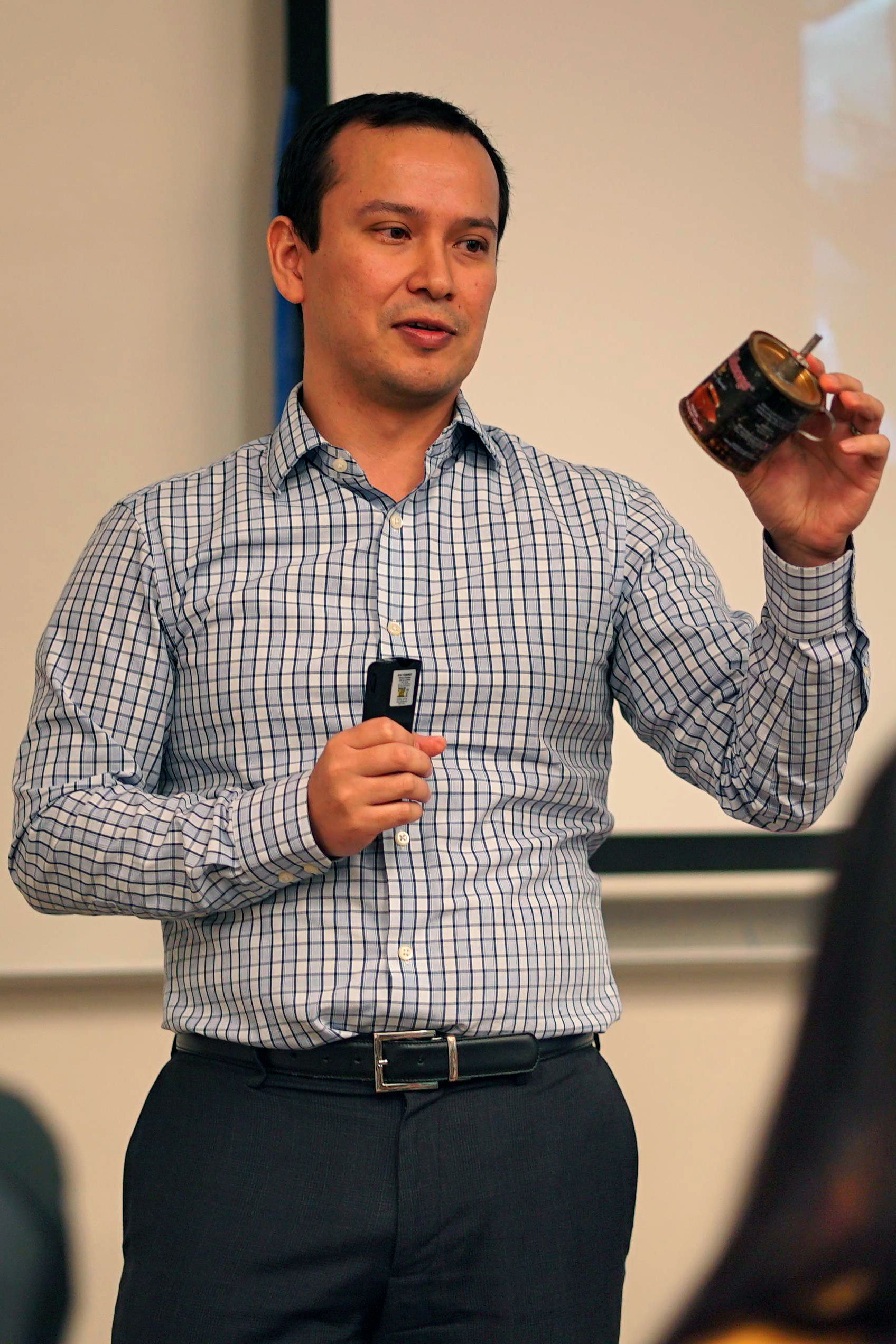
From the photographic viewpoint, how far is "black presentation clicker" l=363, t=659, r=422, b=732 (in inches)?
48.8

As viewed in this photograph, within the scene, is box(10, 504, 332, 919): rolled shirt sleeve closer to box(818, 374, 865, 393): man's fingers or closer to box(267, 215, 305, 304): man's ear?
box(267, 215, 305, 304): man's ear

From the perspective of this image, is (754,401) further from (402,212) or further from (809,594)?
(402,212)

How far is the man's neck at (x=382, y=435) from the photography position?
5.07ft

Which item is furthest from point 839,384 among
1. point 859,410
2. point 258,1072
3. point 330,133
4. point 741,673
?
point 258,1072

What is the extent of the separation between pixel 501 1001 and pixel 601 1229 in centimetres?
24

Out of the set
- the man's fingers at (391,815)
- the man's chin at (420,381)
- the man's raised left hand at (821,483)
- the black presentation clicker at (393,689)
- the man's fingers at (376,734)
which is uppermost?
the man's chin at (420,381)

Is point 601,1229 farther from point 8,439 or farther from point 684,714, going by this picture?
point 8,439

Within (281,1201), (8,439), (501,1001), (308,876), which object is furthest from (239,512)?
(8,439)

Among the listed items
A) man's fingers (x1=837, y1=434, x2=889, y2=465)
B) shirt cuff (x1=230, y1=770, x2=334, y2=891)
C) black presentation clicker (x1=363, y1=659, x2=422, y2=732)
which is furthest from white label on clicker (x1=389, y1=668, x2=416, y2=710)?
man's fingers (x1=837, y1=434, x2=889, y2=465)

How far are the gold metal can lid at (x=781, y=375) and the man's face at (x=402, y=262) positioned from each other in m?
0.40

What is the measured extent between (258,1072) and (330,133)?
979 mm

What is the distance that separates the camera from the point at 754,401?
115 centimetres

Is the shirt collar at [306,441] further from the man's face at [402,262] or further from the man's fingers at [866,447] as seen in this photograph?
the man's fingers at [866,447]

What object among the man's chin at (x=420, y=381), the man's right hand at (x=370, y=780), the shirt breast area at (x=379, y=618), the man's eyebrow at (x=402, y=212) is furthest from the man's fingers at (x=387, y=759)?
the man's eyebrow at (x=402, y=212)
